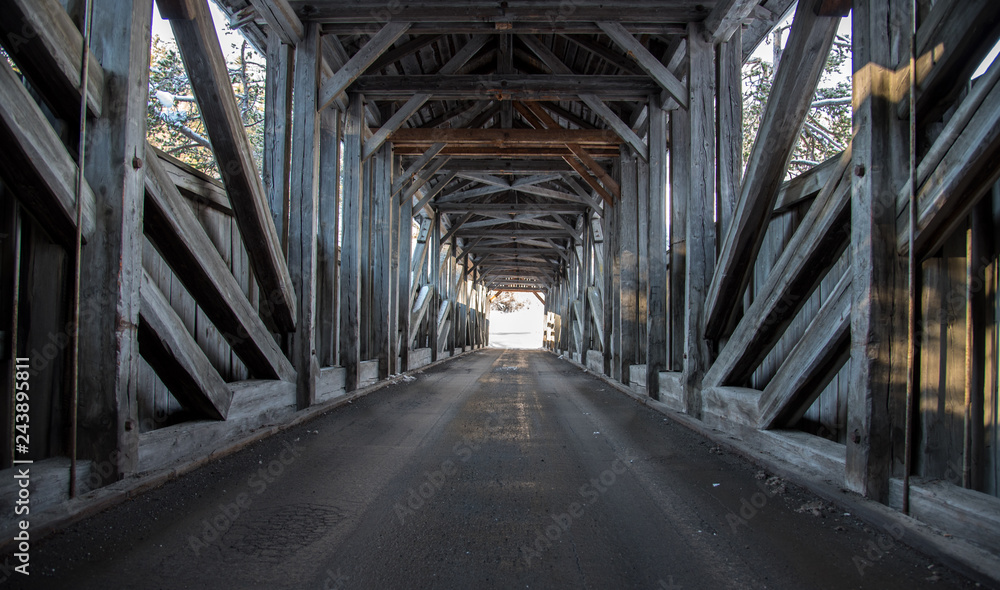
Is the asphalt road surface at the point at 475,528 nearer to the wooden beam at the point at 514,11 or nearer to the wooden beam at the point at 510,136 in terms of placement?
the wooden beam at the point at 514,11

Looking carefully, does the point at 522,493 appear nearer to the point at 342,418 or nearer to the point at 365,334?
the point at 342,418

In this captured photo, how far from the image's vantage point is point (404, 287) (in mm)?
9969

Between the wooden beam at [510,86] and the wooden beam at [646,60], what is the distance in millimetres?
1399

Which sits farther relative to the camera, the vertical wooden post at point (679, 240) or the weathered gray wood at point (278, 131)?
the vertical wooden post at point (679, 240)

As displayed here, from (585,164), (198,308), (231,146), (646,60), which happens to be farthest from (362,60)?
(585,164)

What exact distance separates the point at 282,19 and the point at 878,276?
496cm

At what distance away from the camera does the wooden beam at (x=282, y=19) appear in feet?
15.4

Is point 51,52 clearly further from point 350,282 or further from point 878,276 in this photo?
point 350,282

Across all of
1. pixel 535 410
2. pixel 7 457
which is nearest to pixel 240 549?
pixel 7 457

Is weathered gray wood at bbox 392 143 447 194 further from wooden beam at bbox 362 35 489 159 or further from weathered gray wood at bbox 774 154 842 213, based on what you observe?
weathered gray wood at bbox 774 154 842 213

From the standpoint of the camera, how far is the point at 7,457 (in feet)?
7.50

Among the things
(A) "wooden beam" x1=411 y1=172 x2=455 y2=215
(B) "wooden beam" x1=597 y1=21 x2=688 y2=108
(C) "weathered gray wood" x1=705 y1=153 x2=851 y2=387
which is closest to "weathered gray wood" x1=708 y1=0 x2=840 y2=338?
(C) "weathered gray wood" x1=705 y1=153 x2=851 y2=387

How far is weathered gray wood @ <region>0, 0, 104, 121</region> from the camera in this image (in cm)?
215

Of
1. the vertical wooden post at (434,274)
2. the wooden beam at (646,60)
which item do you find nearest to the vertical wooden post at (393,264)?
the wooden beam at (646,60)
